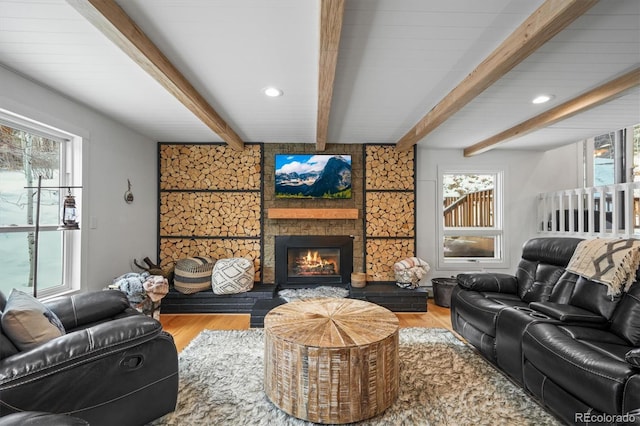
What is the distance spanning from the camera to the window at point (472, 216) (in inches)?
185

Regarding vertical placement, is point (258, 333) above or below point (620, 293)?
below

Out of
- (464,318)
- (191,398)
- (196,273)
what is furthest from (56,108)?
(464,318)

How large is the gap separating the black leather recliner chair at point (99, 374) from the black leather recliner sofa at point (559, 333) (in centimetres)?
222

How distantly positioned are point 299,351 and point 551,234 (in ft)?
14.7

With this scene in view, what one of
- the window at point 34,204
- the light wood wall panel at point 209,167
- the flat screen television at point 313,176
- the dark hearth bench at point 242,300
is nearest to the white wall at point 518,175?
the flat screen television at point 313,176

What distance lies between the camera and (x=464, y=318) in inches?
106

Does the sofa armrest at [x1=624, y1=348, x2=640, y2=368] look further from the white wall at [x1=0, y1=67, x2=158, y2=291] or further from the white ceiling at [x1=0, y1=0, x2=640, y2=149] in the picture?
the white wall at [x1=0, y1=67, x2=158, y2=291]

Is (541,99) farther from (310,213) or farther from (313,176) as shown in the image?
(310,213)

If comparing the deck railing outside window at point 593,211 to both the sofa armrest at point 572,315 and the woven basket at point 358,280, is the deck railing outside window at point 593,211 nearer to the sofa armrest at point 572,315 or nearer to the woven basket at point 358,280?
the sofa armrest at point 572,315

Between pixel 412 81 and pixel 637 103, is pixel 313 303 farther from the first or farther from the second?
pixel 637 103

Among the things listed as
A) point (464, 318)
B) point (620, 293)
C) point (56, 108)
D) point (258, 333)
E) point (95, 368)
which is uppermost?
point (56, 108)

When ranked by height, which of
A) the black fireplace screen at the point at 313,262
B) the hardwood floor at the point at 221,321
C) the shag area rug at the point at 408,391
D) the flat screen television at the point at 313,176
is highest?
the flat screen television at the point at 313,176

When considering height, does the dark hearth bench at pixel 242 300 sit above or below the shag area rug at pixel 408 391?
above

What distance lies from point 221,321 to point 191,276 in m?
0.76
